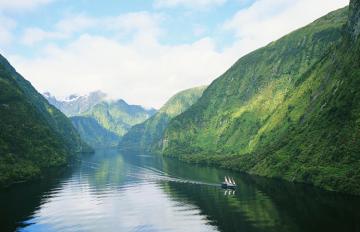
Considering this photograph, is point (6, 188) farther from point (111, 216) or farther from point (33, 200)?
point (111, 216)

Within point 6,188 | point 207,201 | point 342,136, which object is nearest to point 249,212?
point 207,201

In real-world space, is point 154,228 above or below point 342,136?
Result: below

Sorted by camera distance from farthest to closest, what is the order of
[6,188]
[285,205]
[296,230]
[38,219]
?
1. [6,188]
2. [285,205]
3. [38,219]
4. [296,230]

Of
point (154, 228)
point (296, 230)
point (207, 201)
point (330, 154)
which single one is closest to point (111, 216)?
point (154, 228)

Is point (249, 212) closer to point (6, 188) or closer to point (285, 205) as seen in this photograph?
point (285, 205)

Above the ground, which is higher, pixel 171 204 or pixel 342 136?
pixel 342 136

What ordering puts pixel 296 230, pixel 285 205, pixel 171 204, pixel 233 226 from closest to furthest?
pixel 296 230 → pixel 233 226 → pixel 285 205 → pixel 171 204

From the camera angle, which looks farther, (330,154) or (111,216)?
(330,154)

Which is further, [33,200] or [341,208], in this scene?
[33,200]

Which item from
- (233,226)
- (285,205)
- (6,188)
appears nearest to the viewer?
(233,226)
